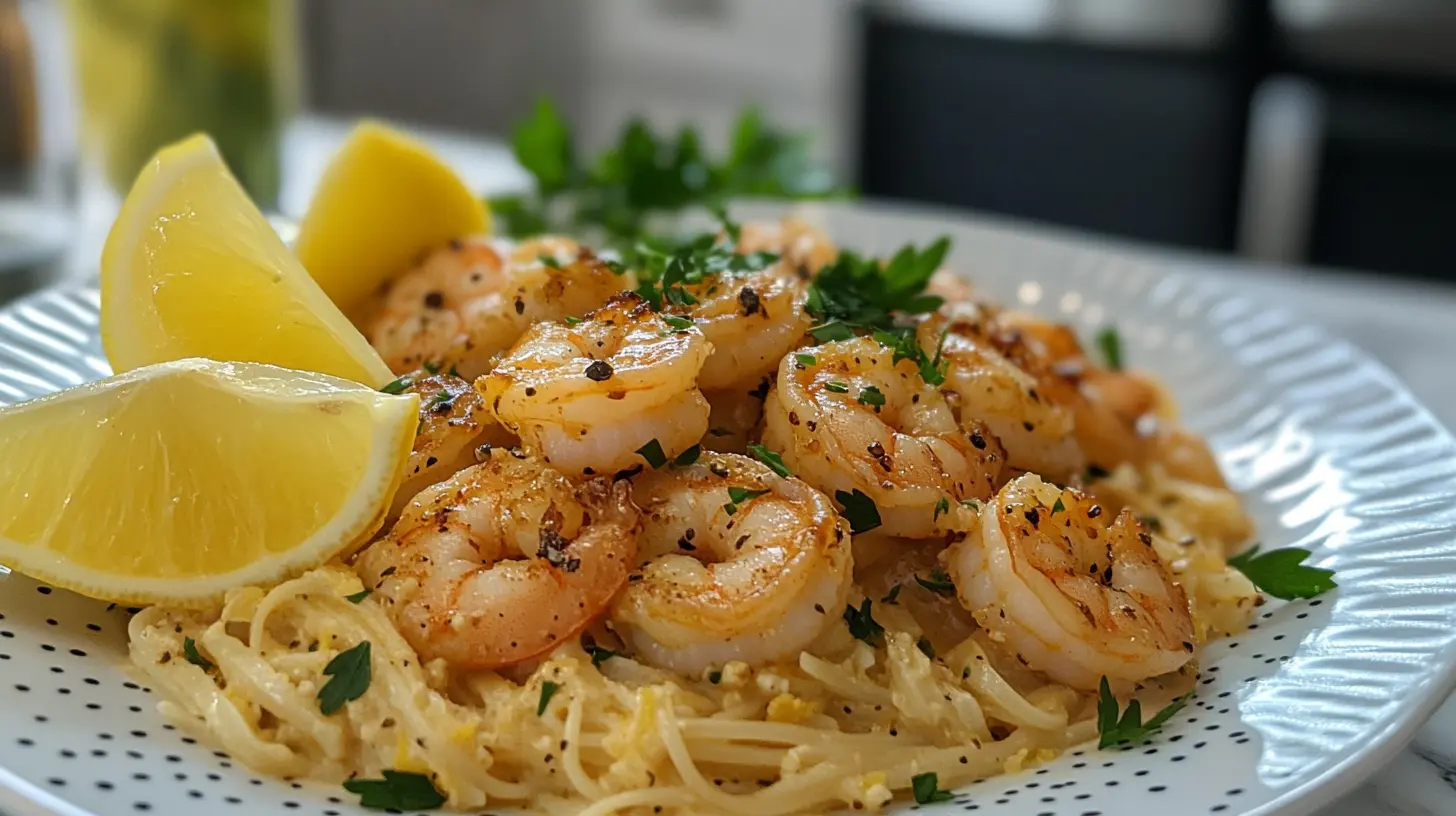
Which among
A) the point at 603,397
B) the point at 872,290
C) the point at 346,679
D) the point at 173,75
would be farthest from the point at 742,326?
the point at 173,75

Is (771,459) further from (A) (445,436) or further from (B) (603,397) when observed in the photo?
(A) (445,436)

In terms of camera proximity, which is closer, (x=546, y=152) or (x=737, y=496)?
(x=737, y=496)

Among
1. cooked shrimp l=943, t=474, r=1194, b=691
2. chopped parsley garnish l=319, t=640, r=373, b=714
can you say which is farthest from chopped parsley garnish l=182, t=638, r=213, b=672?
cooked shrimp l=943, t=474, r=1194, b=691

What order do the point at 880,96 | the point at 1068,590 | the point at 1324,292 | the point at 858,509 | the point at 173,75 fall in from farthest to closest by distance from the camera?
1. the point at 880,96
2. the point at 1324,292
3. the point at 173,75
4. the point at 858,509
5. the point at 1068,590

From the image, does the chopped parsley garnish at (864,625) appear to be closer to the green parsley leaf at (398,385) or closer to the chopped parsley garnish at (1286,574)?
the chopped parsley garnish at (1286,574)

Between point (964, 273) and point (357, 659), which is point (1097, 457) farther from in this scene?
point (357, 659)

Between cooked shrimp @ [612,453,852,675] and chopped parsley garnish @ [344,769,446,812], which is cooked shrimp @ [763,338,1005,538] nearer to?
cooked shrimp @ [612,453,852,675]

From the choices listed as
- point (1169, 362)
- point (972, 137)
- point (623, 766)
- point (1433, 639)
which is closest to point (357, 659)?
point (623, 766)
